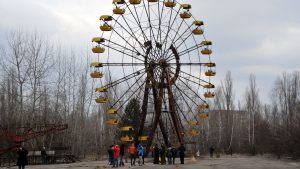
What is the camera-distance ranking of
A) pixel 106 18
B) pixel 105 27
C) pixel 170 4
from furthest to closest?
pixel 170 4
pixel 105 27
pixel 106 18

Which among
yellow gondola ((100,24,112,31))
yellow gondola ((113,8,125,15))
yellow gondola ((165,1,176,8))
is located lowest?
yellow gondola ((100,24,112,31))

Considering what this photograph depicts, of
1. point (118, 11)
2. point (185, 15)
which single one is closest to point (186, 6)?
point (185, 15)

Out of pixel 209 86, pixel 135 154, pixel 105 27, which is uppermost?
pixel 105 27

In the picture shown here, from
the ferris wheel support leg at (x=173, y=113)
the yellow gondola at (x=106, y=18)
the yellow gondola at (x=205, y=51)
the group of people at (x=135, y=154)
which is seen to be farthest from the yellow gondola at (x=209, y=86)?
the yellow gondola at (x=106, y=18)

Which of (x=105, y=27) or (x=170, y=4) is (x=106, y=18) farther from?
(x=170, y=4)

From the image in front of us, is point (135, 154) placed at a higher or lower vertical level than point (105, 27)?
lower

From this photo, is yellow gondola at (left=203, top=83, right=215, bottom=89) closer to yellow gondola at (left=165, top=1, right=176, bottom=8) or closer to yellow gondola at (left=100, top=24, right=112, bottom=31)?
yellow gondola at (left=165, top=1, right=176, bottom=8)

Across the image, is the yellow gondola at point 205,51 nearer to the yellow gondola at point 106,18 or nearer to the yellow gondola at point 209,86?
the yellow gondola at point 209,86

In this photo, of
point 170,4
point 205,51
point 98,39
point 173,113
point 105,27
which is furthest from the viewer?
point 205,51

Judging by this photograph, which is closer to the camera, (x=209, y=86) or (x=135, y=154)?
(x=135, y=154)

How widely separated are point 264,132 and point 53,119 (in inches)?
1299

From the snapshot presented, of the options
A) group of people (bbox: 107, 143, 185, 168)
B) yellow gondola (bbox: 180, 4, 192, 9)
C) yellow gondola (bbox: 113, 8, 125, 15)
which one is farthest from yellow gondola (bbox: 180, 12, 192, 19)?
group of people (bbox: 107, 143, 185, 168)

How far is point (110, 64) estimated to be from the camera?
118 ft

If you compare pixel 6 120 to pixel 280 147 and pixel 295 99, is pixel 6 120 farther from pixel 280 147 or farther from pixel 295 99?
pixel 295 99
